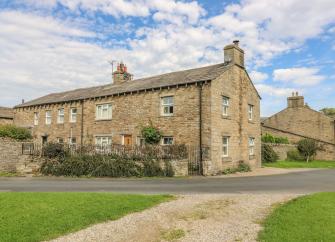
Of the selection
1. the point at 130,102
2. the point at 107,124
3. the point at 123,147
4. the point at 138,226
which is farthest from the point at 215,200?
the point at 107,124

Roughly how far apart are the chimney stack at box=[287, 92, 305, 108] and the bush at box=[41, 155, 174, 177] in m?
28.0

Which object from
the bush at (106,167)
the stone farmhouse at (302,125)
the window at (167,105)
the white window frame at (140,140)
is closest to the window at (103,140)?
the white window frame at (140,140)

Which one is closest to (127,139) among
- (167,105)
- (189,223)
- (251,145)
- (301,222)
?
(167,105)

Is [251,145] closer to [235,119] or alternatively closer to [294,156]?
[235,119]

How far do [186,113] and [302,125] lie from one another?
2478 centimetres

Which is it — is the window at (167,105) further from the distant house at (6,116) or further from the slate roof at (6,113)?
the slate roof at (6,113)

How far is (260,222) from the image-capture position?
745cm

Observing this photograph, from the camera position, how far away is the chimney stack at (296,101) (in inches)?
1599

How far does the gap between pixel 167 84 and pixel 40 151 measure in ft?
33.9

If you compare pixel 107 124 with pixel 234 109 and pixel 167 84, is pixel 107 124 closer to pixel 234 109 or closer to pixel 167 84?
pixel 167 84

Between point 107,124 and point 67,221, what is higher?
point 107,124

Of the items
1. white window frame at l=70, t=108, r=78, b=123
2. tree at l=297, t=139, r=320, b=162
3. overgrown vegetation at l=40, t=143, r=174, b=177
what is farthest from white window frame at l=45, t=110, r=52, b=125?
tree at l=297, t=139, r=320, b=162

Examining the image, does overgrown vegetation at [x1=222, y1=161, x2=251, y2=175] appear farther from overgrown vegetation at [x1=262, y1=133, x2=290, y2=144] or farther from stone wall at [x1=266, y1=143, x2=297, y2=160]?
overgrown vegetation at [x1=262, y1=133, x2=290, y2=144]

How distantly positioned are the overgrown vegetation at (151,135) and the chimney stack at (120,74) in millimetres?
10322
